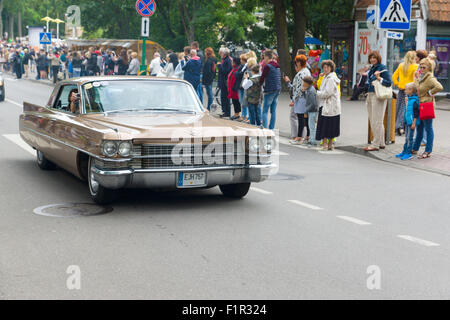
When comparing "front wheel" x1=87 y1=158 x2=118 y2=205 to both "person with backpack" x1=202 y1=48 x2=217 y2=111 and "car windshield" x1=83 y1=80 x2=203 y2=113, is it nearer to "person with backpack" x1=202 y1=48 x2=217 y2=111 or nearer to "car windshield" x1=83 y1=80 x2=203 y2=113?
"car windshield" x1=83 y1=80 x2=203 y2=113

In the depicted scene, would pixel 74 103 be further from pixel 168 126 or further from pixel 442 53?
pixel 442 53

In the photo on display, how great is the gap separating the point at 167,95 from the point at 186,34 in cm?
4004

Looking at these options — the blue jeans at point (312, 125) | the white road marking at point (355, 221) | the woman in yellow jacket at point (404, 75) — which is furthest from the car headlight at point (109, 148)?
the woman in yellow jacket at point (404, 75)

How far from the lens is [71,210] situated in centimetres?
831

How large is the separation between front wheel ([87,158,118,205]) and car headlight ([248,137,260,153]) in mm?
1595

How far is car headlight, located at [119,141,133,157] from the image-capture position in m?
8.02

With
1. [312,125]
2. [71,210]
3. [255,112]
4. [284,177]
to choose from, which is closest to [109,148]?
[71,210]

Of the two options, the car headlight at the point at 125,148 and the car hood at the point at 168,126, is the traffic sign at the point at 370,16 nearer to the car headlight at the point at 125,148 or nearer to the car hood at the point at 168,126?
the car hood at the point at 168,126

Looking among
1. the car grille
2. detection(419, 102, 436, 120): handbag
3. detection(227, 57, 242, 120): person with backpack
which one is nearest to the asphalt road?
the car grille

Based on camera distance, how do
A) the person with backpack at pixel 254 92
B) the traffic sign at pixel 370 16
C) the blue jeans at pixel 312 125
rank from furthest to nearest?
the traffic sign at pixel 370 16, the person with backpack at pixel 254 92, the blue jeans at pixel 312 125

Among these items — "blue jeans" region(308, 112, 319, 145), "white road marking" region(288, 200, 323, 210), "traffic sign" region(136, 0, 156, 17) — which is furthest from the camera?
"traffic sign" region(136, 0, 156, 17)

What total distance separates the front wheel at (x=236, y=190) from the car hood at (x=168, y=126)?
A: 740mm

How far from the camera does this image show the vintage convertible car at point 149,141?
26.5ft

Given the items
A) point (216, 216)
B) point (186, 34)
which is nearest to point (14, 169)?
point (216, 216)
